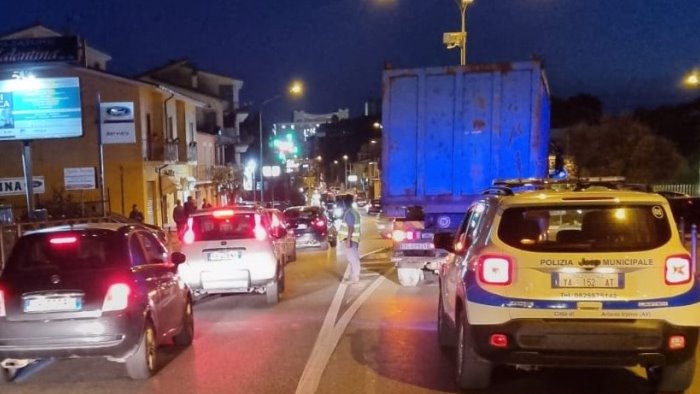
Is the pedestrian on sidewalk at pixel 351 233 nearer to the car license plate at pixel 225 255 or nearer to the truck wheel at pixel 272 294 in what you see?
the truck wheel at pixel 272 294

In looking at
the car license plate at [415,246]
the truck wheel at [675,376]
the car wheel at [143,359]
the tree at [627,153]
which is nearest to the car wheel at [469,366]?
the truck wheel at [675,376]

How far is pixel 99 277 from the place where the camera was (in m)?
7.57

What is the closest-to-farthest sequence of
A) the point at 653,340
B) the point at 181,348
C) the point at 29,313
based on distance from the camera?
the point at 653,340
the point at 29,313
the point at 181,348

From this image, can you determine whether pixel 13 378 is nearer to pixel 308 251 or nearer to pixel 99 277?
pixel 99 277

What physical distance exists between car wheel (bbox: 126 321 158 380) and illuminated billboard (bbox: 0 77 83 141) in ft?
58.7

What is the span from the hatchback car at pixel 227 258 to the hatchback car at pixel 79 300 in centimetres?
444

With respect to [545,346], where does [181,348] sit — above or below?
below

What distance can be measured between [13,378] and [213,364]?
6.67 ft

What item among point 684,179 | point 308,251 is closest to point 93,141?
point 308,251

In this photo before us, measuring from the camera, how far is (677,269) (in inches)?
246

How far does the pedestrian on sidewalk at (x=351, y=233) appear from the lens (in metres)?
15.4

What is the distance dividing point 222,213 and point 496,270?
7.54 metres

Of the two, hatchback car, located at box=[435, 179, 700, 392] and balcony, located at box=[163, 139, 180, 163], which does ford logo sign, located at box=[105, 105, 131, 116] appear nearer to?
balcony, located at box=[163, 139, 180, 163]

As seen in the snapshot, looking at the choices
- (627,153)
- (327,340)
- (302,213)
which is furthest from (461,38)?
(627,153)
